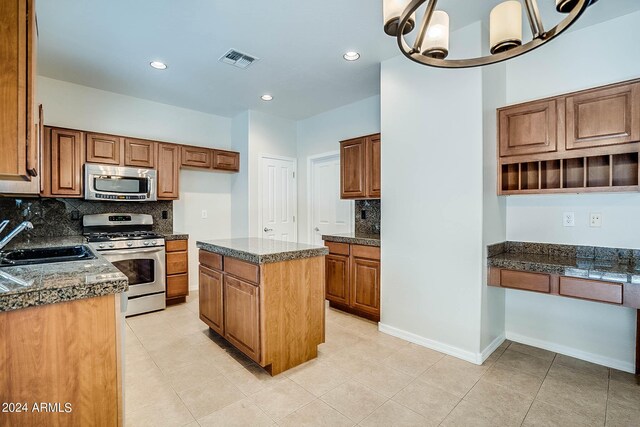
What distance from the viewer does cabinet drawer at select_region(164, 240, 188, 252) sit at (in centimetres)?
381

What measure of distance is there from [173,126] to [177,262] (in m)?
1.99

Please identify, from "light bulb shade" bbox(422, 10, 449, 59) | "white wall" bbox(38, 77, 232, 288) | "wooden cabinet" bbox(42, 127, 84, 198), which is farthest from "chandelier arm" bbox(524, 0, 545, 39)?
"white wall" bbox(38, 77, 232, 288)

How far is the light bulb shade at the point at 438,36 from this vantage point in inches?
59.0

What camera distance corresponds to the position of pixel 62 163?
10.9 feet

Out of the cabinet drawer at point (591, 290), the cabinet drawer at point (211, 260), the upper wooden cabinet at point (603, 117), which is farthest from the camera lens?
the cabinet drawer at point (211, 260)

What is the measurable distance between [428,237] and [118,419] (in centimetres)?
243

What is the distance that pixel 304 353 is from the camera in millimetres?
2439

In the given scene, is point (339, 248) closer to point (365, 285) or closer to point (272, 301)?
point (365, 285)

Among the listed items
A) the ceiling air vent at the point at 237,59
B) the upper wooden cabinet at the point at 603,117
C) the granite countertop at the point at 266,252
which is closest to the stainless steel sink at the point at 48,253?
the granite countertop at the point at 266,252

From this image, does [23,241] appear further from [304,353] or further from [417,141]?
[417,141]

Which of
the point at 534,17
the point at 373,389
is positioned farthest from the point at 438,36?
the point at 373,389

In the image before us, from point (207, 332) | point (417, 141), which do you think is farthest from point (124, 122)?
point (417, 141)

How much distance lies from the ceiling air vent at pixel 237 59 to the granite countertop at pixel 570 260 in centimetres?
287

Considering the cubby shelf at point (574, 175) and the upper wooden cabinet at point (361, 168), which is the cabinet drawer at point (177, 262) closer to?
the upper wooden cabinet at point (361, 168)
